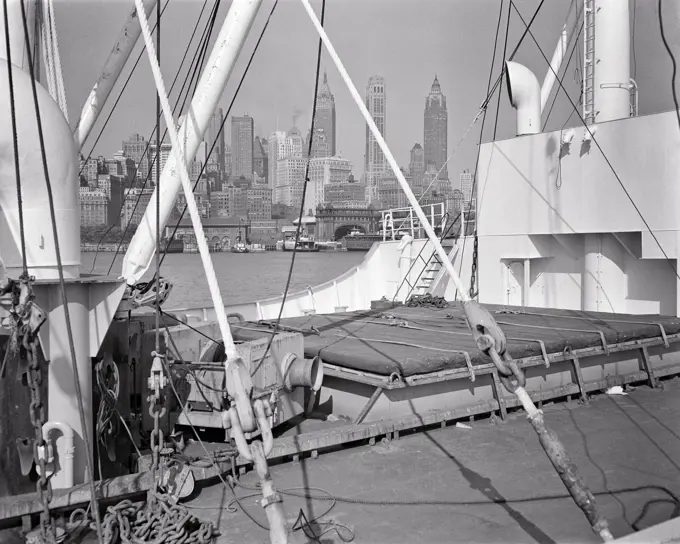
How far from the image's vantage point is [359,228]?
474ft

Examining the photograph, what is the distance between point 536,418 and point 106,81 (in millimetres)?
6934

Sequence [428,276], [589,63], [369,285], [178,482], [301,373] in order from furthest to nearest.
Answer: [369,285], [428,276], [589,63], [301,373], [178,482]

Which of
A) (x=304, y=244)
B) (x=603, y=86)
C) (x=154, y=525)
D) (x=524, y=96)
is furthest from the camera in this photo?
(x=304, y=244)

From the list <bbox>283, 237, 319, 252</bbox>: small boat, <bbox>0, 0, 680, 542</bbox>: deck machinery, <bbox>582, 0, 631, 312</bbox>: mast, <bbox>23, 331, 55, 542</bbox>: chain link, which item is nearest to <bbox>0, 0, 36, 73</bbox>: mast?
<bbox>0, 0, 680, 542</bbox>: deck machinery

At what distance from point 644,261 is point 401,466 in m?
7.64

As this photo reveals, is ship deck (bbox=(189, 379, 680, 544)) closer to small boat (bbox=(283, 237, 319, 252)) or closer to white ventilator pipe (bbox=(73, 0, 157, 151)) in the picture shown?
white ventilator pipe (bbox=(73, 0, 157, 151))

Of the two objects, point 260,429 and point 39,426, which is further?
point 39,426

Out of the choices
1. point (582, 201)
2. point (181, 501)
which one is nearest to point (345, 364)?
point (181, 501)

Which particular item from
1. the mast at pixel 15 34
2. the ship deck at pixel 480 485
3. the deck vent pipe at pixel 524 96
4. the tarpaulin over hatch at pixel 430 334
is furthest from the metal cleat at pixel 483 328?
the deck vent pipe at pixel 524 96

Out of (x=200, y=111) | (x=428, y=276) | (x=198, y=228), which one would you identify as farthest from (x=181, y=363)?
(x=428, y=276)

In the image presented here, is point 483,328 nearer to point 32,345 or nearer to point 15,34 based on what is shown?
point 32,345

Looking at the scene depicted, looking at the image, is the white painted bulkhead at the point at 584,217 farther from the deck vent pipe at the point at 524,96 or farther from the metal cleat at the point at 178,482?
the metal cleat at the point at 178,482

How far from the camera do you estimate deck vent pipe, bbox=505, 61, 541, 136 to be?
504 inches

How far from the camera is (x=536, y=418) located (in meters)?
Result: 3.72
